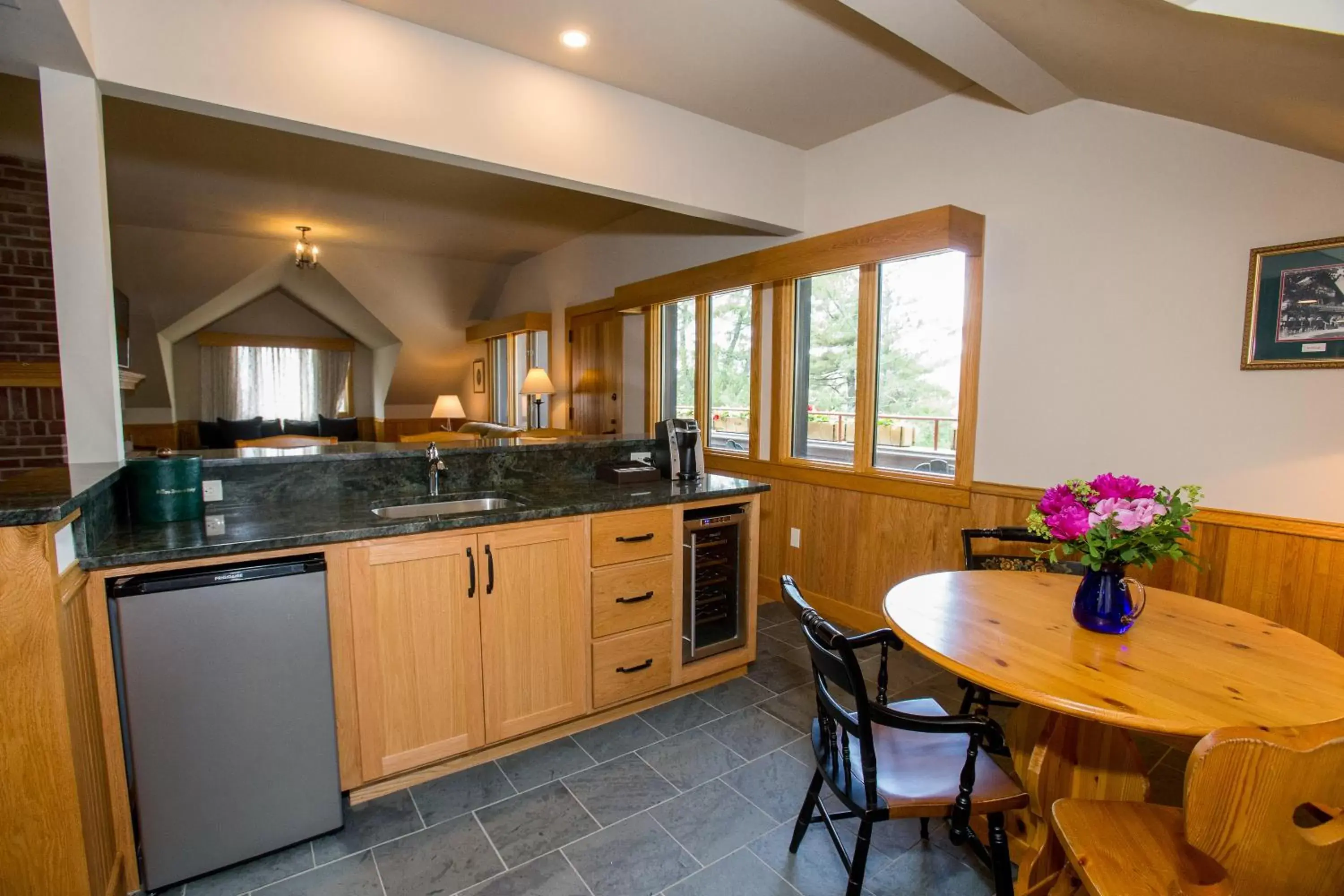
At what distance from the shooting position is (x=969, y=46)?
212 cm

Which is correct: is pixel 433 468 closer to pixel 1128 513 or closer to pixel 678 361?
pixel 1128 513

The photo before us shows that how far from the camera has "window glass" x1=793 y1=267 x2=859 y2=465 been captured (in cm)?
351

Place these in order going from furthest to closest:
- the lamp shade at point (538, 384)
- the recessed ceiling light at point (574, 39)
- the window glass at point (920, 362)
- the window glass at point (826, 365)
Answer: the lamp shade at point (538, 384) → the window glass at point (826, 365) → the window glass at point (920, 362) → the recessed ceiling light at point (574, 39)

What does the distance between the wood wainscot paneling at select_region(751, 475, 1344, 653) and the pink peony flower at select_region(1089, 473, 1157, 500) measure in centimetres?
45

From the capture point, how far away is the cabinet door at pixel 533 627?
2172 mm

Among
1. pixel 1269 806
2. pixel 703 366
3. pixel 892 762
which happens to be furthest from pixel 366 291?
pixel 1269 806

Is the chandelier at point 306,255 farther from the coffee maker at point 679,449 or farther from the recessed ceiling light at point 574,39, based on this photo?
the coffee maker at point 679,449

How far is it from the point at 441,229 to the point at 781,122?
139 inches

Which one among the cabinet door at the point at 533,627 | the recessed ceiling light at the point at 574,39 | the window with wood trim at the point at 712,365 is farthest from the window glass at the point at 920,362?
the cabinet door at the point at 533,627

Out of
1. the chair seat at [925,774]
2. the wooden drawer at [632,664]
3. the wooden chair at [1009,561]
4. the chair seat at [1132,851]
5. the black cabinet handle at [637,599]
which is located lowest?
the wooden drawer at [632,664]

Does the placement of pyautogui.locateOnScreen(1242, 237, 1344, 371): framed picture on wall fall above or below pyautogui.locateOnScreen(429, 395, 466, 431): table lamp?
above

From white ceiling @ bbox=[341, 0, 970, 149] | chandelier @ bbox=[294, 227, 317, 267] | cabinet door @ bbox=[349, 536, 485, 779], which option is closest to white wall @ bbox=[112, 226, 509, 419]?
chandelier @ bbox=[294, 227, 317, 267]

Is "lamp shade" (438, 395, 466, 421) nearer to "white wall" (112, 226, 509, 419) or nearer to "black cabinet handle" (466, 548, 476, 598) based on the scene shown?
"white wall" (112, 226, 509, 419)

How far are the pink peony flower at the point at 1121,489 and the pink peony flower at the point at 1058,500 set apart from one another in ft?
0.22
